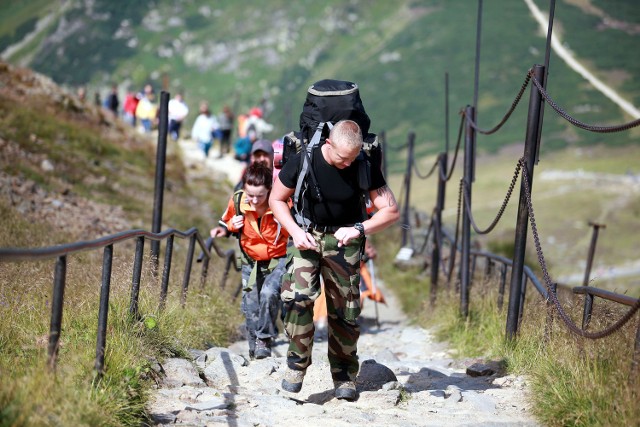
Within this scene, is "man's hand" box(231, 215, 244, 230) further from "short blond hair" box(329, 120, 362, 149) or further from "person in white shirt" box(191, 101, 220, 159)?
"person in white shirt" box(191, 101, 220, 159)

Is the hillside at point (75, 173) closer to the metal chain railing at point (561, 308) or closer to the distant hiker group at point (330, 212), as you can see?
the distant hiker group at point (330, 212)

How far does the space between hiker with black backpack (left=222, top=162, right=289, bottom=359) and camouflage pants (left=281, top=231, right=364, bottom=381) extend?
1715mm

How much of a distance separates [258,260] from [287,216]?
7.32 ft

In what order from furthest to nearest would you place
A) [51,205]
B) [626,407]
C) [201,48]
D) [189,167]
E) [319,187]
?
[201,48], [189,167], [51,205], [319,187], [626,407]

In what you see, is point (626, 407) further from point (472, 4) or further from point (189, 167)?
point (472, 4)

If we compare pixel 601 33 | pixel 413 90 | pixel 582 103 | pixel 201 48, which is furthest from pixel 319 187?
pixel 201 48

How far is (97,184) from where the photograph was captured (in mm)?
17859

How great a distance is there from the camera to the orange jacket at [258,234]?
7.80 meters

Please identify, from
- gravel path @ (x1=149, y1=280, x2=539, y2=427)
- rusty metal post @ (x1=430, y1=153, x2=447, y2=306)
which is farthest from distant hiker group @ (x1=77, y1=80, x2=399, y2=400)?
rusty metal post @ (x1=430, y1=153, x2=447, y2=306)

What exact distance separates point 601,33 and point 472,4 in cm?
3549

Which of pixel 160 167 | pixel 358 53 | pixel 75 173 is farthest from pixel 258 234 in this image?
pixel 358 53

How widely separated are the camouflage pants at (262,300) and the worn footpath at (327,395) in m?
0.27

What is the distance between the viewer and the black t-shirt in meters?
5.71

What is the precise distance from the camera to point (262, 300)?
793 cm
